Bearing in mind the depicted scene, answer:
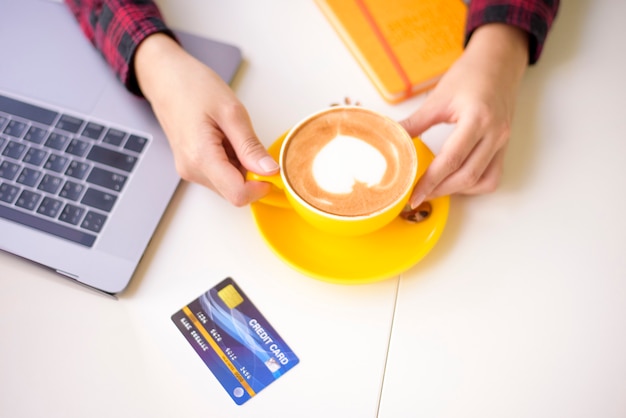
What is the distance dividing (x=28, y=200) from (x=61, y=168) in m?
0.06

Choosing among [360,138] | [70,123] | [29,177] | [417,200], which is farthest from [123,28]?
[417,200]

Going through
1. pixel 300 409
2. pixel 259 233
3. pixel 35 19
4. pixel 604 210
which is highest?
pixel 35 19

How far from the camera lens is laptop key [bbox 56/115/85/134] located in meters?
0.76

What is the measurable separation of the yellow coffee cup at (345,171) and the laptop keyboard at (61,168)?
225mm

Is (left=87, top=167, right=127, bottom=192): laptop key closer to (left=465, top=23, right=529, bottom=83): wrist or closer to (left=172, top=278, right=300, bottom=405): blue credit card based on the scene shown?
(left=172, top=278, right=300, bottom=405): blue credit card

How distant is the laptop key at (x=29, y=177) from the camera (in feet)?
2.36

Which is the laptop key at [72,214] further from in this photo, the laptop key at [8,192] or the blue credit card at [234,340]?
the blue credit card at [234,340]

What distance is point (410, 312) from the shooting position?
66 cm

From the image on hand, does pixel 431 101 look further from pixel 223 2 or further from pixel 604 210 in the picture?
pixel 223 2

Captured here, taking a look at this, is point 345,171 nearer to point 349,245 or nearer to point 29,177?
point 349,245

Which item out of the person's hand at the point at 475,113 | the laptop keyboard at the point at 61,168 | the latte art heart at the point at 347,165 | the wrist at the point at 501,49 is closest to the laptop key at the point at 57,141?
the laptop keyboard at the point at 61,168

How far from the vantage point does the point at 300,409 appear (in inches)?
23.9

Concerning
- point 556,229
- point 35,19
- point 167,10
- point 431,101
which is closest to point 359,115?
point 431,101

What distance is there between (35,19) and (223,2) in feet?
1.07
